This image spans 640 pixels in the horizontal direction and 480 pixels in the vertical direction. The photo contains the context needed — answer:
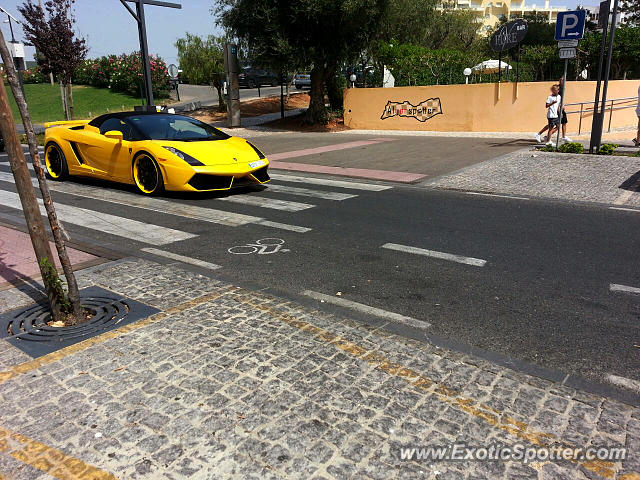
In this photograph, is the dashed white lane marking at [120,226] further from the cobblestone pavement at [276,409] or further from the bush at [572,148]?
the bush at [572,148]

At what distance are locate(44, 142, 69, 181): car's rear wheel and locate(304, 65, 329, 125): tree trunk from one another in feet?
46.0

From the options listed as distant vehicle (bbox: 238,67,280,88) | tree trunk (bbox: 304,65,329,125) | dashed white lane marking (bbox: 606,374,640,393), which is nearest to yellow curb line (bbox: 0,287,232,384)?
dashed white lane marking (bbox: 606,374,640,393)

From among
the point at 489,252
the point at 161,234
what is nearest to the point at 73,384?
the point at 161,234

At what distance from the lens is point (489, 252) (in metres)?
5.95

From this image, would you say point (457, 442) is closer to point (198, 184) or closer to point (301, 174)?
point (198, 184)

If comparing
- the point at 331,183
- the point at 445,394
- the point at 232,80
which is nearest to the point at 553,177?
the point at 331,183

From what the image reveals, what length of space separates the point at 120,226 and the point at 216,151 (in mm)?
2430

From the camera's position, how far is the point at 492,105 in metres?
19.2

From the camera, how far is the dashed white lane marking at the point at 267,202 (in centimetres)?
835

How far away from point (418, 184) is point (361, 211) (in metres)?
2.79

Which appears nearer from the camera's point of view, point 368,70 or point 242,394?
point 242,394

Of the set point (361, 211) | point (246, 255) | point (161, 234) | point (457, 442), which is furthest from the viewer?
point (361, 211)

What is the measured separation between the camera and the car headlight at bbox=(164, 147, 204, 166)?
8627 millimetres

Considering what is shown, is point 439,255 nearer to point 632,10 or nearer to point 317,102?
point 317,102
